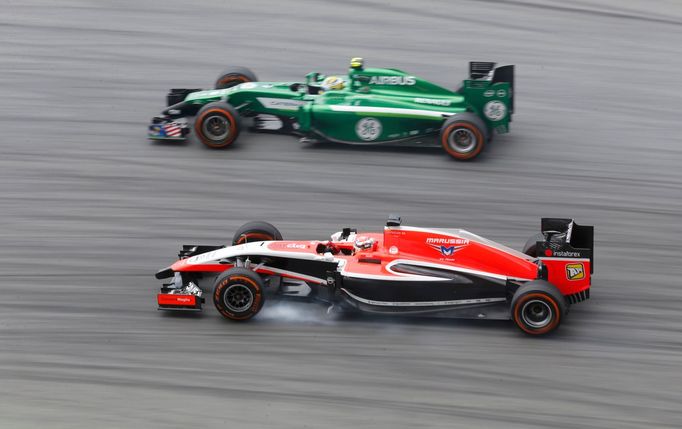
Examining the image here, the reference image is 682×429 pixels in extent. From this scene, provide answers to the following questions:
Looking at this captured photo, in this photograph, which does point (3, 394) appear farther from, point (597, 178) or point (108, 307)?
point (597, 178)

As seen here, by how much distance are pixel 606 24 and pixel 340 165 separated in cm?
985

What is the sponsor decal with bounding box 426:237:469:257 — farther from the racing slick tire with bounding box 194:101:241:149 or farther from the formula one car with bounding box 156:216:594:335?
the racing slick tire with bounding box 194:101:241:149

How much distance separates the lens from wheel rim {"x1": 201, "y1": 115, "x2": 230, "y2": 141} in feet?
56.3

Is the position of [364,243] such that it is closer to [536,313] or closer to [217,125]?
[536,313]

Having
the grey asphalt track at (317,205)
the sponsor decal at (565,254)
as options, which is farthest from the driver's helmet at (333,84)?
the sponsor decal at (565,254)

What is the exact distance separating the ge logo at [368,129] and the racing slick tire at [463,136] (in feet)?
3.63

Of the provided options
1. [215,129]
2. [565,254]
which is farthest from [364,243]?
[215,129]

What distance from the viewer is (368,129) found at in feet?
56.4

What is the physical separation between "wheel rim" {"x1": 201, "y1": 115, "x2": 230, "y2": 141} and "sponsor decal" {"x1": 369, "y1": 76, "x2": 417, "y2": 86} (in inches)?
102

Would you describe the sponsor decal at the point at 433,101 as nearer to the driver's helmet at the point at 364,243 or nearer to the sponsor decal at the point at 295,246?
the driver's helmet at the point at 364,243

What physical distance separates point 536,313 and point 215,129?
759 centimetres

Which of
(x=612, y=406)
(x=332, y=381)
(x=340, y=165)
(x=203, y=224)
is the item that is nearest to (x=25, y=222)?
(x=203, y=224)

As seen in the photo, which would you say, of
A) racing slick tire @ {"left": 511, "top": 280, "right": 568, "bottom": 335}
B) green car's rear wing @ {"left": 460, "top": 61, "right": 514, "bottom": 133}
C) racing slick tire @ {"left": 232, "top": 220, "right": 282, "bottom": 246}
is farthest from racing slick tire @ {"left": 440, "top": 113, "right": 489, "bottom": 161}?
racing slick tire @ {"left": 511, "top": 280, "right": 568, "bottom": 335}

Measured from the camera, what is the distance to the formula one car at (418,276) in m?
11.6
